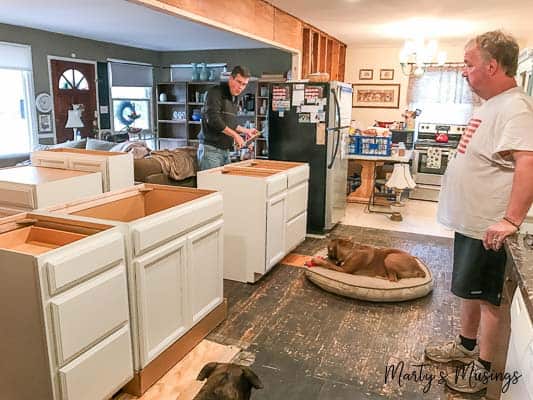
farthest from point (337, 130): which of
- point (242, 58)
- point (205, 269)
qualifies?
point (242, 58)

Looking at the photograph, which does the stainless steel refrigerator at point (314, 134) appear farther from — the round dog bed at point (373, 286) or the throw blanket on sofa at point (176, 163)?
the round dog bed at point (373, 286)

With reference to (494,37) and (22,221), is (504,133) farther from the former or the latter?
(22,221)

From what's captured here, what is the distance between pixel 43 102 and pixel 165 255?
5.68 meters

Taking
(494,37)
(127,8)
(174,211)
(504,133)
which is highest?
(127,8)

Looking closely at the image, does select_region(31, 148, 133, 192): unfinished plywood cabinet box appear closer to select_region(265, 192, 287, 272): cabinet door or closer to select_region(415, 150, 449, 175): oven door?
select_region(265, 192, 287, 272): cabinet door

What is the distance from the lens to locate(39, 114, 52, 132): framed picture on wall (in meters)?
6.64

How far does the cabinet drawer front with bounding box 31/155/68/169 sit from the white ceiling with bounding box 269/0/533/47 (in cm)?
250

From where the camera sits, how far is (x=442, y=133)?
6602 mm

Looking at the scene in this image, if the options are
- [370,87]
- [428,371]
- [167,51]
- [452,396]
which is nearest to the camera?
[452,396]

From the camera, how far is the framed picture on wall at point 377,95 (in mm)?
7281

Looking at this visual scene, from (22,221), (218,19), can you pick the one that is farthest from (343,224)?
(22,221)

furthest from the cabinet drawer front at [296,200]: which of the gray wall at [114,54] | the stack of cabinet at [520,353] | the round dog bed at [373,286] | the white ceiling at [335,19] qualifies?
the gray wall at [114,54]

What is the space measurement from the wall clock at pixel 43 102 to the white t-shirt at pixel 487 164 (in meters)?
6.34

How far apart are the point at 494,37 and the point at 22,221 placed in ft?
6.91
